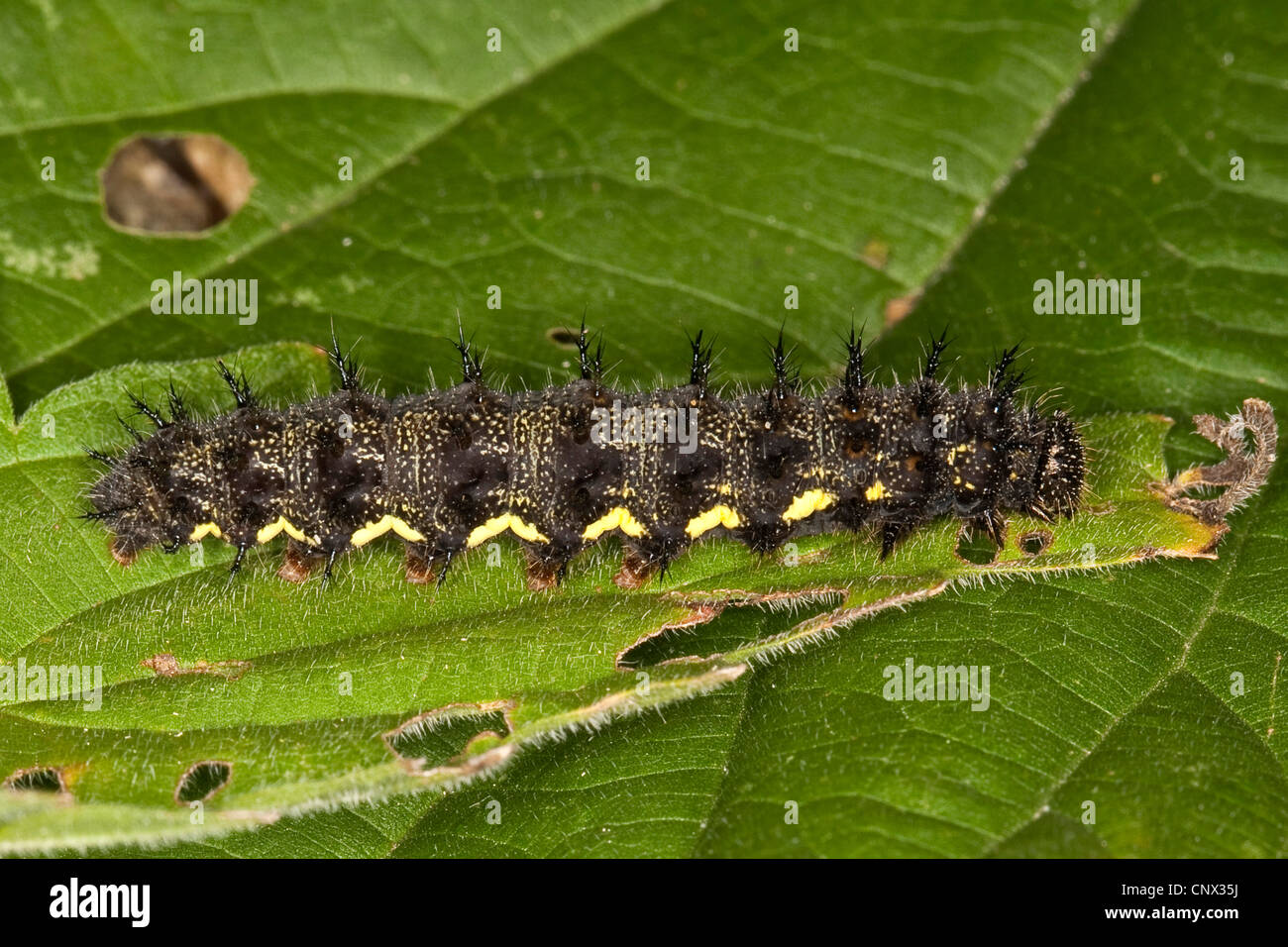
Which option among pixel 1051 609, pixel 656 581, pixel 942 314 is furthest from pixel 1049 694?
pixel 942 314

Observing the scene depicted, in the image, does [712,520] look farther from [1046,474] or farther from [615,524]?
[1046,474]

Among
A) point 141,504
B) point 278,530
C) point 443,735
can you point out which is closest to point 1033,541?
point 443,735

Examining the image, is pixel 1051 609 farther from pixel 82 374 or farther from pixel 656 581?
pixel 82 374

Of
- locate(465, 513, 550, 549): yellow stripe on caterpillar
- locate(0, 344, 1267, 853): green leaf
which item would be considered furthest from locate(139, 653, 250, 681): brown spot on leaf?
locate(465, 513, 550, 549): yellow stripe on caterpillar

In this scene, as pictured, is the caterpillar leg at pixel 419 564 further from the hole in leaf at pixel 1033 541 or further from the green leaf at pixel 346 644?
the hole in leaf at pixel 1033 541

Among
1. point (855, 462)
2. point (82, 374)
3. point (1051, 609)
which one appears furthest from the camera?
point (82, 374)

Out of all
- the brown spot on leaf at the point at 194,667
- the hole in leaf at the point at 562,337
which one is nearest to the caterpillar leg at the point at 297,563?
the brown spot on leaf at the point at 194,667

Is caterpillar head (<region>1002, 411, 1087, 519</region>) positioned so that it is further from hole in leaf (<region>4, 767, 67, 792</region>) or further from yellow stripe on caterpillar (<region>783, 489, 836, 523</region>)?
hole in leaf (<region>4, 767, 67, 792</region>)
